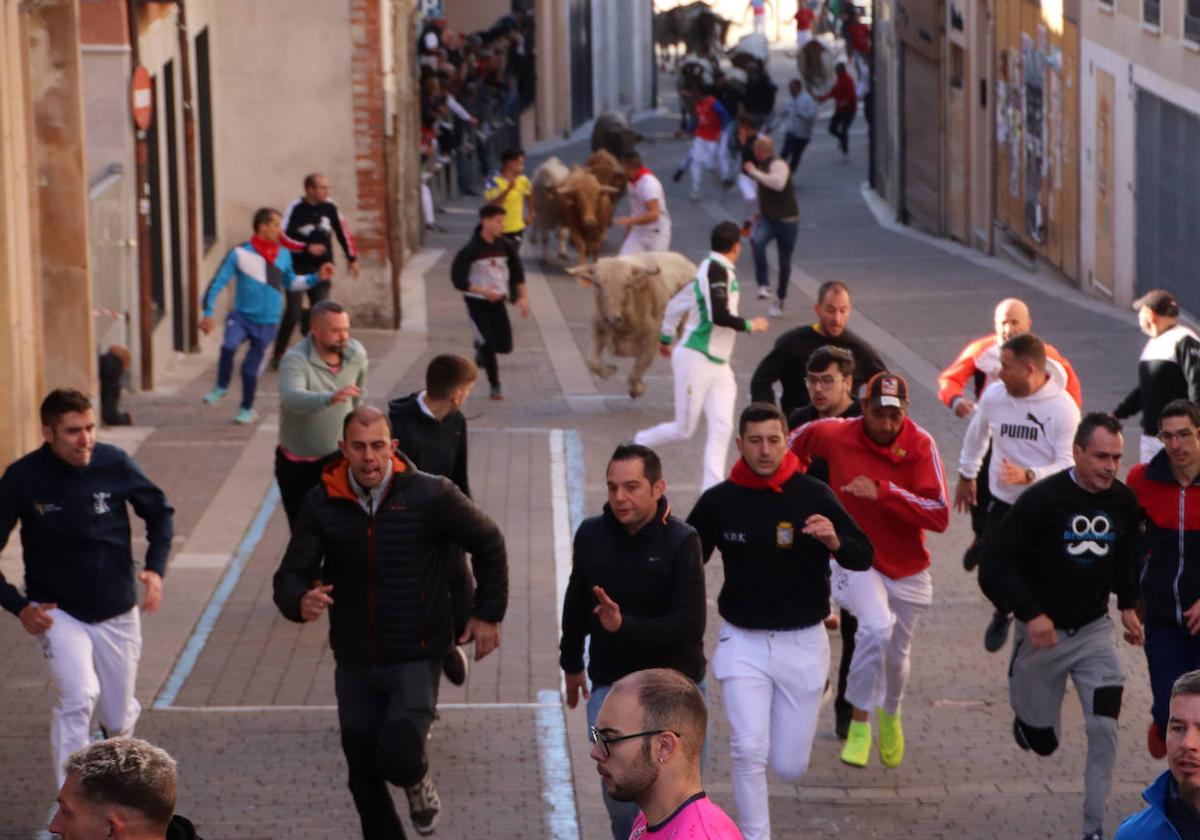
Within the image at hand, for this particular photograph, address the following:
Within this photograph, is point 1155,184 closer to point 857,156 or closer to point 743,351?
point 743,351

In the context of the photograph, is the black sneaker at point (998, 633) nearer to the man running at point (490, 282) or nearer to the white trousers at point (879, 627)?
the white trousers at point (879, 627)

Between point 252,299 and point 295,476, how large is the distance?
5959mm

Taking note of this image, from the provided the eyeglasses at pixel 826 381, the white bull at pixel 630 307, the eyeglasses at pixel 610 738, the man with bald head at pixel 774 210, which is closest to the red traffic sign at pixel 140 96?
the white bull at pixel 630 307

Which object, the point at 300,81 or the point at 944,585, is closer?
the point at 944,585

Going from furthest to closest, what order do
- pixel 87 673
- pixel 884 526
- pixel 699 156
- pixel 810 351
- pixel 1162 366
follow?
pixel 699 156, pixel 1162 366, pixel 810 351, pixel 884 526, pixel 87 673

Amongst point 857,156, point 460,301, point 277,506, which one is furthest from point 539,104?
point 277,506

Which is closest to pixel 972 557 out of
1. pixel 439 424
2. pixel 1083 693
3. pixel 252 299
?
pixel 439 424

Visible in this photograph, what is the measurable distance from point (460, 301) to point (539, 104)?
22186mm

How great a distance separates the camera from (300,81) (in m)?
24.4

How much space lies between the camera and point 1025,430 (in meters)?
11.1

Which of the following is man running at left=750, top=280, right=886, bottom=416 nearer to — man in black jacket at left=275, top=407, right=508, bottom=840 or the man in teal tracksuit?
man in black jacket at left=275, top=407, right=508, bottom=840

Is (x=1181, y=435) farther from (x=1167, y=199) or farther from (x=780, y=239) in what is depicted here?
(x=780, y=239)

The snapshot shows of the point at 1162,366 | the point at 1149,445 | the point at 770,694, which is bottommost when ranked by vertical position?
the point at 770,694

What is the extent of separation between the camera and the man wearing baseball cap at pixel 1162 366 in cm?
1283
